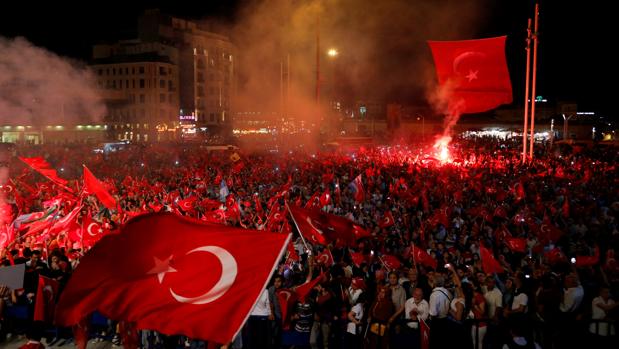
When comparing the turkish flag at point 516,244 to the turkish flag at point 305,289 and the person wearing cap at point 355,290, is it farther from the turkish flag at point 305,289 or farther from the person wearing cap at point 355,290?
the turkish flag at point 305,289

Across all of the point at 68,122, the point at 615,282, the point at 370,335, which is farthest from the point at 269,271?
the point at 68,122

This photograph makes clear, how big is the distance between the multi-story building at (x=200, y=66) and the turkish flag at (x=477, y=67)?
187 feet

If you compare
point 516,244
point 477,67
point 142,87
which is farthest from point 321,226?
point 142,87

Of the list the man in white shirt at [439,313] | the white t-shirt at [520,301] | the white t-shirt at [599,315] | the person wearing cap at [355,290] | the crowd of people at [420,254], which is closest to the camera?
the man in white shirt at [439,313]

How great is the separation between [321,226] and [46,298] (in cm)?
353

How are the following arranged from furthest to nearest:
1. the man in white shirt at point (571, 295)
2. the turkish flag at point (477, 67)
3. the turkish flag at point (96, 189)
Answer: the turkish flag at point (477, 67) < the turkish flag at point (96, 189) < the man in white shirt at point (571, 295)

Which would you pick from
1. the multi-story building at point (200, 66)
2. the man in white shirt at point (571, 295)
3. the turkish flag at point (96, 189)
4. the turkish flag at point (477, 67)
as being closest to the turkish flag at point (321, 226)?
the man in white shirt at point (571, 295)

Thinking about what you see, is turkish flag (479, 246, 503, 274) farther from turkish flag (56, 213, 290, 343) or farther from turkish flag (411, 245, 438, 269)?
turkish flag (56, 213, 290, 343)

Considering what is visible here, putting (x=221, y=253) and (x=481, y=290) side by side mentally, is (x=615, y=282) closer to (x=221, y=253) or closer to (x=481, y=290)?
(x=481, y=290)

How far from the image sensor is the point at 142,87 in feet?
223

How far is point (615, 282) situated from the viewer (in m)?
6.93

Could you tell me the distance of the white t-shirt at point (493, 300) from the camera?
6198 millimetres

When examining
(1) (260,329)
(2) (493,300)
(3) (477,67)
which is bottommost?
(1) (260,329)

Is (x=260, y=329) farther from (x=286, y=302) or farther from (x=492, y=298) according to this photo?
(x=492, y=298)
